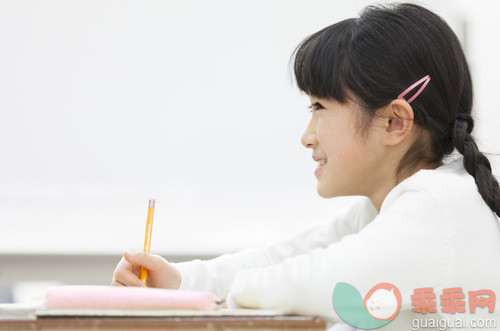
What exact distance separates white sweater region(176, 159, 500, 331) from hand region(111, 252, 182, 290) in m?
0.18

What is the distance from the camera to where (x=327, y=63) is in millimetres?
1055

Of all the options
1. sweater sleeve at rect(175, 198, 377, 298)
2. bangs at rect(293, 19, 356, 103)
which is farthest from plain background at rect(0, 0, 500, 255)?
bangs at rect(293, 19, 356, 103)

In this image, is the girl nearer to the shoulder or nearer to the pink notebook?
the shoulder

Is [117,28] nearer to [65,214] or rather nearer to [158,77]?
[158,77]

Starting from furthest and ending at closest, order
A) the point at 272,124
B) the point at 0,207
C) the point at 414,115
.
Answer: the point at 272,124 → the point at 0,207 → the point at 414,115

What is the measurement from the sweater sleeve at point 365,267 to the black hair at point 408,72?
0.76 feet

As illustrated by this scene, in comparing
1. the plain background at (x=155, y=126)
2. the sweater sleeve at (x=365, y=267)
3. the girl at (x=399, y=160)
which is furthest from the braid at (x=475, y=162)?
the plain background at (x=155, y=126)

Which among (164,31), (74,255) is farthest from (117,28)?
(74,255)

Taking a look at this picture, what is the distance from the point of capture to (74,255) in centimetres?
194

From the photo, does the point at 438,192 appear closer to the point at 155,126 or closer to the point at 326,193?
the point at 326,193

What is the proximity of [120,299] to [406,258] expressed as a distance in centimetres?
33

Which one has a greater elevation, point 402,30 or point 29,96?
point 29,96

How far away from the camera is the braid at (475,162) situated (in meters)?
0.89

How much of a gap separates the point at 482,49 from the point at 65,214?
52.8 inches
